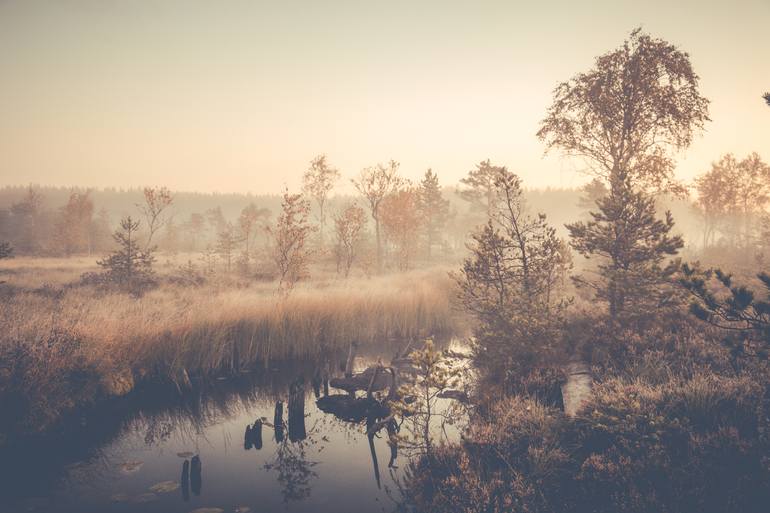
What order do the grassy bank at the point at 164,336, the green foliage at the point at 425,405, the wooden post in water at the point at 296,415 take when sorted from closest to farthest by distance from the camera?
1. the green foliage at the point at 425,405
2. the grassy bank at the point at 164,336
3. the wooden post in water at the point at 296,415

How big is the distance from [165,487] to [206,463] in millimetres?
701

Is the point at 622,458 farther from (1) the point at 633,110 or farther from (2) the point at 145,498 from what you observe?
(1) the point at 633,110

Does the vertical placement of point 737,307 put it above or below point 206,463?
above

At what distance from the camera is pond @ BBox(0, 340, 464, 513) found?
4.81m

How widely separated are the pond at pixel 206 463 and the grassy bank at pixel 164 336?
2.08ft

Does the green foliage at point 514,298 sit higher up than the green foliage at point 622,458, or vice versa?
the green foliage at point 514,298

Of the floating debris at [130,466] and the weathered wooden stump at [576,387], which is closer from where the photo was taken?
the floating debris at [130,466]

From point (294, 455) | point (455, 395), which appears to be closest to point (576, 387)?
point (455, 395)

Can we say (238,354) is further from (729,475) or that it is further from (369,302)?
(729,475)

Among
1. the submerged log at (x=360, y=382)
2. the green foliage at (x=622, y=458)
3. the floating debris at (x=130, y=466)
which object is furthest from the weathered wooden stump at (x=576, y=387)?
the floating debris at (x=130, y=466)

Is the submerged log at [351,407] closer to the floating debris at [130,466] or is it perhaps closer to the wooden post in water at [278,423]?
the wooden post in water at [278,423]

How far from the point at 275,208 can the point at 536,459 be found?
565 feet

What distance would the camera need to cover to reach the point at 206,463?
5715 millimetres

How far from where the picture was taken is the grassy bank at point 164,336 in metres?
6.46
